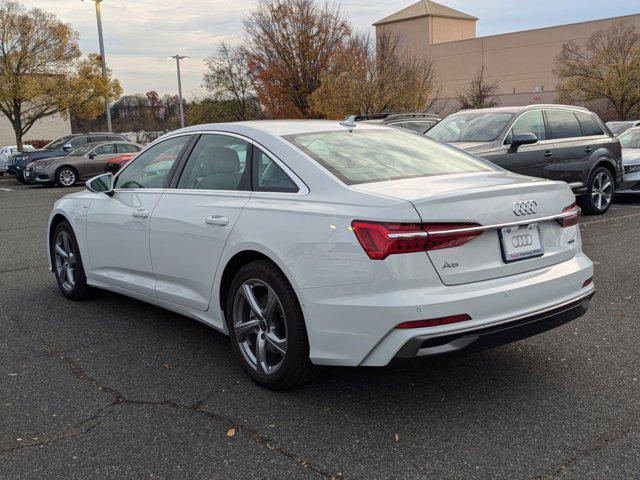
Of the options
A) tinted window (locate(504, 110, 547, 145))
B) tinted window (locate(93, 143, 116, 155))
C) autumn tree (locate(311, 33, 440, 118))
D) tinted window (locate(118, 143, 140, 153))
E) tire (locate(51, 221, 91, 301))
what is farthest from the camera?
autumn tree (locate(311, 33, 440, 118))

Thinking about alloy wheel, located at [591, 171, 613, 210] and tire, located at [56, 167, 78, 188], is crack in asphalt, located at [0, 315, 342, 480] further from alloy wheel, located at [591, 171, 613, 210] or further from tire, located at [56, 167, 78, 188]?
tire, located at [56, 167, 78, 188]

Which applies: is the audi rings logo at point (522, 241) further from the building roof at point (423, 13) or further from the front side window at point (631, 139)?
the building roof at point (423, 13)

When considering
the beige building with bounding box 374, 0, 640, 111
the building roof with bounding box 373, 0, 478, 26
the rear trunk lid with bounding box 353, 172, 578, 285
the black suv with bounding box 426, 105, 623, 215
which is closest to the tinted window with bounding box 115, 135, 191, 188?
the rear trunk lid with bounding box 353, 172, 578, 285

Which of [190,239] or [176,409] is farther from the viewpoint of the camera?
[190,239]

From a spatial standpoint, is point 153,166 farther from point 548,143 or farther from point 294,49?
point 294,49

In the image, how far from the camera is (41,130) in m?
58.2

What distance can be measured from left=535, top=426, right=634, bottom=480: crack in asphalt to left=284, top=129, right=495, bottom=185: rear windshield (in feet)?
5.44

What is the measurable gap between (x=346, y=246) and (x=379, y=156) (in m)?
1.02

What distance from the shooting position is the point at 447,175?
374cm

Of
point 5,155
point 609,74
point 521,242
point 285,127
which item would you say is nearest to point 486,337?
point 521,242

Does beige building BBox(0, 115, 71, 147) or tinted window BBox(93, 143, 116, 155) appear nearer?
tinted window BBox(93, 143, 116, 155)

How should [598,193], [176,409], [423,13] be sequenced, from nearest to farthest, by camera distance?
[176,409] → [598,193] → [423,13]

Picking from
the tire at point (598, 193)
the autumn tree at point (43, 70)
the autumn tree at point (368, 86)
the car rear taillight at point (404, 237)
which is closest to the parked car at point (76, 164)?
the autumn tree at point (43, 70)

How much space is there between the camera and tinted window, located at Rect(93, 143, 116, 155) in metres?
21.9
